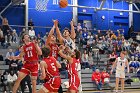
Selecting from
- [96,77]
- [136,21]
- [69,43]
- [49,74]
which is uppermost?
[136,21]

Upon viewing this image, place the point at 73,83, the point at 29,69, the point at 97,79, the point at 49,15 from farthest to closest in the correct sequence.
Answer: the point at 49,15 → the point at 97,79 → the point at 29,69 → the point at 73,83

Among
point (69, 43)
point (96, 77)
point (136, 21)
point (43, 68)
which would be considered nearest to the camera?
point (43, 68)

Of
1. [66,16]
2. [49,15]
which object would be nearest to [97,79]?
[49,15]

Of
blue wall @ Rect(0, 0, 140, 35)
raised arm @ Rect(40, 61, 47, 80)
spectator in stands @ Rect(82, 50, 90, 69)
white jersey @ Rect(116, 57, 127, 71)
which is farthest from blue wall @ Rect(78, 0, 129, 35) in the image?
raised arm @ Rect(40, 61, 47, 80)

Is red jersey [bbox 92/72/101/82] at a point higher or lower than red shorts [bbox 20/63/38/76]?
lower

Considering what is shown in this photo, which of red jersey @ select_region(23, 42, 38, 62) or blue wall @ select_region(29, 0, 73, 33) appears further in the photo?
blue wall @ select_region(29, 0, 73, 33)

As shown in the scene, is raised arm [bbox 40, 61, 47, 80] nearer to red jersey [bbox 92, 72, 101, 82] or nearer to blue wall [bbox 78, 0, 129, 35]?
red jersey [bbox 92, 72, 101, 82]

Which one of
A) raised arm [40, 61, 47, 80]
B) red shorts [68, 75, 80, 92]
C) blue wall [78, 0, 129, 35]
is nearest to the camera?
raised arm [40, 61, 47, 80]

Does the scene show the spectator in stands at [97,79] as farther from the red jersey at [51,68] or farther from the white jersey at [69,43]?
the red jersey at [51,68]

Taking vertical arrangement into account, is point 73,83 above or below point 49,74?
below

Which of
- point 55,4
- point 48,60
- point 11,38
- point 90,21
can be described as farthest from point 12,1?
point 48,60

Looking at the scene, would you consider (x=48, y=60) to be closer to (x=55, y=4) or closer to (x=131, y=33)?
(x=55, y=4)

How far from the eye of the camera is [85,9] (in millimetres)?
31359

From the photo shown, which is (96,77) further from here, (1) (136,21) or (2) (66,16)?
(1) (136,21)
